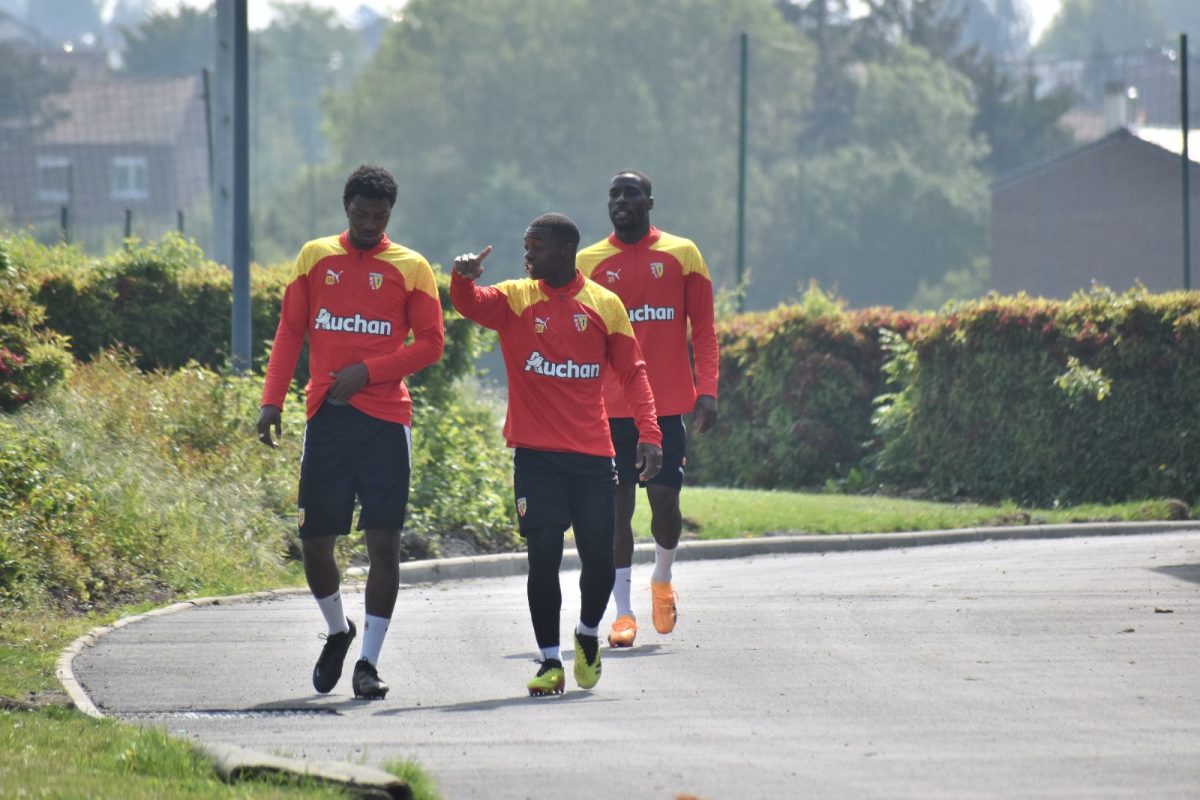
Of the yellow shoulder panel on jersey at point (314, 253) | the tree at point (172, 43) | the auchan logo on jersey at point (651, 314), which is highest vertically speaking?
the tree at point (172, 43)

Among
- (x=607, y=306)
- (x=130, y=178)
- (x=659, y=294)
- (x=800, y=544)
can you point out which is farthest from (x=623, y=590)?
(x=130, y=178)

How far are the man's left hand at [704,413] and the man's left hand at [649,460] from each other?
4.70 ft

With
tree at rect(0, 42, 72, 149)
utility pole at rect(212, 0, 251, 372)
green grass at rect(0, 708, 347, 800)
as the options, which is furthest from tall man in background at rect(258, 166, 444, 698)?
tree at rect(0, 42, 72, 149)

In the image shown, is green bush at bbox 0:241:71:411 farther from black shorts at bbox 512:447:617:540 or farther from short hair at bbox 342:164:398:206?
black shorts at bbox 512:447:617:540

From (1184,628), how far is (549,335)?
12.5 feet

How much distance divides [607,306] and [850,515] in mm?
9405

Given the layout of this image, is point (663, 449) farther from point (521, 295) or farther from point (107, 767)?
point (107, 767)

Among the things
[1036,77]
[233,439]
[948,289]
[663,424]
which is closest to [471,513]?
[233,439]

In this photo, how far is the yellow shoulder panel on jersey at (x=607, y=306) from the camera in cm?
834

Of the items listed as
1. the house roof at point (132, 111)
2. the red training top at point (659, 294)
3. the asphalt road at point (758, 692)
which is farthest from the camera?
the house roof at point (132, 111)

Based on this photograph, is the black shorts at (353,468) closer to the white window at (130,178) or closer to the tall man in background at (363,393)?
the tall man in background at (363,393)

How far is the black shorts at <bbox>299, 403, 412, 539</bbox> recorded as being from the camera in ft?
26.9

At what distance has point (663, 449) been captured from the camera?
9.84 m

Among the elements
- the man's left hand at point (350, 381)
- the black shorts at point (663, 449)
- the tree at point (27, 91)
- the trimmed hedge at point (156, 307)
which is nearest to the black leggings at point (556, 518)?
the man's left hand at point (350, 381)
